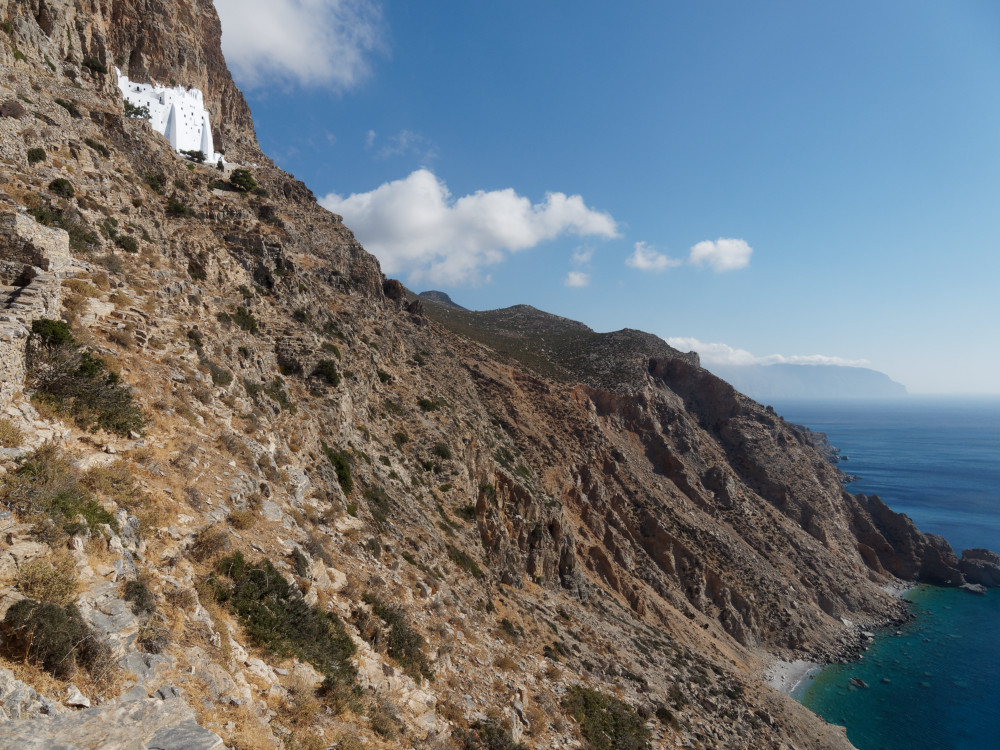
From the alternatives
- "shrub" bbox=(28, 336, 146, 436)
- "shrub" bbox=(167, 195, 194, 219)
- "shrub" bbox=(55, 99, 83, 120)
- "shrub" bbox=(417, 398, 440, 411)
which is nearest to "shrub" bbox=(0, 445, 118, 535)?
"shrub" bbox=(28, 336, 146, 436)

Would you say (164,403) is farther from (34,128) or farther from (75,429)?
(34,128)

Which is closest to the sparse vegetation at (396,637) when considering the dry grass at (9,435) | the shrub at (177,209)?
the dry grass at (9,435)

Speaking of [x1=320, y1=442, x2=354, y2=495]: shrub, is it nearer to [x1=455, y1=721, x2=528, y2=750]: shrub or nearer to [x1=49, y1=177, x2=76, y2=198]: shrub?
[x1=455, y1=721, x2=528, y2=750]: shrub

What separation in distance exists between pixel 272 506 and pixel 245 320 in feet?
38.7

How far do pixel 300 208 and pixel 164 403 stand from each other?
33.7m

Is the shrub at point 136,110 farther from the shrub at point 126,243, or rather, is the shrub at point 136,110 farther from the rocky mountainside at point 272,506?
the shrub at point 126,243

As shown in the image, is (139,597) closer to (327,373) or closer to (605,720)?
(327,373)

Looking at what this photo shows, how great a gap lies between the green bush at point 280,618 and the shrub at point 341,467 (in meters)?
8.03

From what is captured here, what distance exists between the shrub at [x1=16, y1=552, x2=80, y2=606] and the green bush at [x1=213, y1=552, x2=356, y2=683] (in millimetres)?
2671

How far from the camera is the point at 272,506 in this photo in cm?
1223

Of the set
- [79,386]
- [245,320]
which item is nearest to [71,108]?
[245,320]

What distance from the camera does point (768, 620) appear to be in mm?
46562

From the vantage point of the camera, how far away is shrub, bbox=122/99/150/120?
34.0 meters

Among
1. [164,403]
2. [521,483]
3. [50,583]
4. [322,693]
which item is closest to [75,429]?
[164,403]
